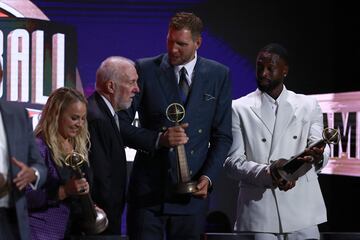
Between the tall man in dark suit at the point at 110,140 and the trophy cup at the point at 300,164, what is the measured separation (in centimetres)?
80

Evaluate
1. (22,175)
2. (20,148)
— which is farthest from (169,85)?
(22,175)

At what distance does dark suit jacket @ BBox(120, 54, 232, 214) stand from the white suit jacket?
0.51 feet

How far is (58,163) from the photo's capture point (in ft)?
12.9

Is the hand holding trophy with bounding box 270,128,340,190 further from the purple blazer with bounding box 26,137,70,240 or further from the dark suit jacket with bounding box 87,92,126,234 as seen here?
the purple blazer with bounding box 26,137,70,240

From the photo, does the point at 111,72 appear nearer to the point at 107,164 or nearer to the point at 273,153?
the point at 107,164

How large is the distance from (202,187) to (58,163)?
0.75m

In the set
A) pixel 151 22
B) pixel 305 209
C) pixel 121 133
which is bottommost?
pixel 305 209

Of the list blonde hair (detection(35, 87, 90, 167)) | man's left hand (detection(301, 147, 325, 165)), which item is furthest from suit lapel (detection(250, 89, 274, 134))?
blonde hair (detection(35, 87, 90, 167))

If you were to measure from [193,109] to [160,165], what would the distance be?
0.33m

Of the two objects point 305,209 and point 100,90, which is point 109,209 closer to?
point 100,90

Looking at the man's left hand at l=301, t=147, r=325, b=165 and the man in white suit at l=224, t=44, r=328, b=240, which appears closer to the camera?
the man's left hand at l=301, t=147, r=325, b=165

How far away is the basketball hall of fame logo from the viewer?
5664 mm

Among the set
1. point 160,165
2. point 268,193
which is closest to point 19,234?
point 160,165

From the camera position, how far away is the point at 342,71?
6.12 meters
